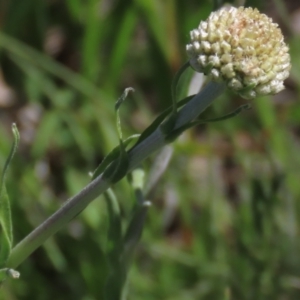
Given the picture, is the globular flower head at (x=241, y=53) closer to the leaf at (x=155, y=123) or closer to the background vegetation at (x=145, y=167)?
the leaf at (x=155, y=123)

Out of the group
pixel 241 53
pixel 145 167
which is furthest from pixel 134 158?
pixel 145 167

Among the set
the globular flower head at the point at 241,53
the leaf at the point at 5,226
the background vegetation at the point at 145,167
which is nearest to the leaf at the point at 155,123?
the globular flower head at the point at 241,53

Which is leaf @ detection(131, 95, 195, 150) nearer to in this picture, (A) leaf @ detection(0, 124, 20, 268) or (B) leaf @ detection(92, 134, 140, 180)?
(B) leaf @ detection(92, 134, 140, 180)

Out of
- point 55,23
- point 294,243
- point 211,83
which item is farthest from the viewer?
point 55,23

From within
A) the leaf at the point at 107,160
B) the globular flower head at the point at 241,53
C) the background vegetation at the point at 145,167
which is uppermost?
the globular flower head at the point at 241,53

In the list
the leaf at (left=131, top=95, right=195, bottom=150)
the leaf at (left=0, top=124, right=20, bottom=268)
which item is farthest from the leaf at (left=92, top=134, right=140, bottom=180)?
the leaf at (left=0, top=124, right=20, bottom=268)

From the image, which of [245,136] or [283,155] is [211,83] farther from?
[245,136]

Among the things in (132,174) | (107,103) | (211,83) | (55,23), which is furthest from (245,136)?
(211,83)
